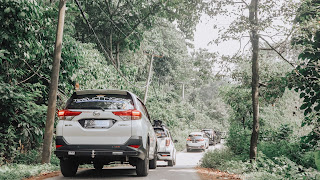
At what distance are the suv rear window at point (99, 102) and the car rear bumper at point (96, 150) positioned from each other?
722 mm

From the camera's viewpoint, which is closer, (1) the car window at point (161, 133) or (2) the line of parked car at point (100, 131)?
(2) the line of parked car at point (100, 131)

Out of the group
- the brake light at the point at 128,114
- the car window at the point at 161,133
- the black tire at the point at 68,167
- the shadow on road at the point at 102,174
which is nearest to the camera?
the brake light at the point at 128,114

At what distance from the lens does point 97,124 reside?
23.4ft

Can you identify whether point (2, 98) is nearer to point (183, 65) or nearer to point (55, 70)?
point (55, 70)

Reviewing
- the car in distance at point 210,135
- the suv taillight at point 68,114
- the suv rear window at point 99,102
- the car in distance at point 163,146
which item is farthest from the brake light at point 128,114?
the car in distance at point 210,135

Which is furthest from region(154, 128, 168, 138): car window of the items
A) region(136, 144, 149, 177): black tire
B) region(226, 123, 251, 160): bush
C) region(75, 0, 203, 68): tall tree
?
region(136, 144, 149, 177): black tire

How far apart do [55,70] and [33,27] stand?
1.45 meters

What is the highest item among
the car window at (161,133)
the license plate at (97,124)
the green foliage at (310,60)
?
the green foliage at (310,60)

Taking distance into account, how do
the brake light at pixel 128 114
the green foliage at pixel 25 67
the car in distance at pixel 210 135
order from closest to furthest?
the brake light at pixel 128 114, the green foliage at pixel 25 67, the car in distance at pixel 210 135

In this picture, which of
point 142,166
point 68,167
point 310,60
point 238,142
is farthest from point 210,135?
point 68,167

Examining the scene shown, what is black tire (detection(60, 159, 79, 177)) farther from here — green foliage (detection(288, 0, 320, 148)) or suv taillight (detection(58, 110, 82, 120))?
green foliage (detection(288, 0, 320, 148))

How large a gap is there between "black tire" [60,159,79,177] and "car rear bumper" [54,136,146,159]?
0.63m

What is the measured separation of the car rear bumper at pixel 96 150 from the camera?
277 inches

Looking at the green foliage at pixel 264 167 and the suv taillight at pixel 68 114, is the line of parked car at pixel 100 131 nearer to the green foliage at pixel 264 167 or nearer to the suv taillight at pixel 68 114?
the suv taillight at pixel 68 114
